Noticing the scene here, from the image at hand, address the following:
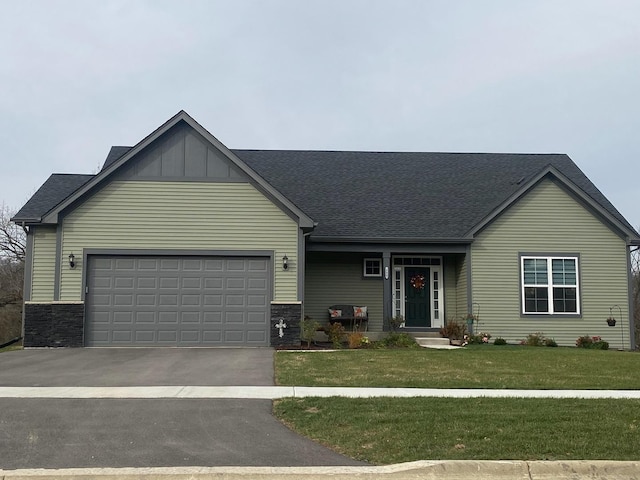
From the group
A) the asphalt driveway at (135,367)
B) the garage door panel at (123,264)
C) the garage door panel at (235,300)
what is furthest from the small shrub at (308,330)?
the garage door panel at (123,264)

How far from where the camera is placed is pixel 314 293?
65.7 ft

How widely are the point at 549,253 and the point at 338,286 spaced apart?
6445 mm

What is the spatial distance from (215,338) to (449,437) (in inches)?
420

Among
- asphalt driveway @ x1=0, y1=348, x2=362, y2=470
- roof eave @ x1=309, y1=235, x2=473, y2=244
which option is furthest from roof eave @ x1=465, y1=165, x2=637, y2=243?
asphalt driveway @ x1=0, y1=348, x2=362, y2=470

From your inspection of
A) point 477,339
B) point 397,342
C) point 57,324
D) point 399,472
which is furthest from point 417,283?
point 399,472

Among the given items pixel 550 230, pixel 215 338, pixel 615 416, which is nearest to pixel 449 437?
pixel 615 416

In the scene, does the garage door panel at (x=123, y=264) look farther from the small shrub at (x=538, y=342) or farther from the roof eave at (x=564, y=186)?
the small shrub at (x=538, y=342)

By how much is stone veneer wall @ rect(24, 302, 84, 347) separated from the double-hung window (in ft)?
41.1

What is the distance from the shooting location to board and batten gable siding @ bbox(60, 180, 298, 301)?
16922 millimetres

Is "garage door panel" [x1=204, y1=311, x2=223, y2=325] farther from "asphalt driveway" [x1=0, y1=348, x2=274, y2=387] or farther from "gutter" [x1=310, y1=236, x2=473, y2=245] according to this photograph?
"gutter" [x1=310, y1=236, x2=473, y2=245]

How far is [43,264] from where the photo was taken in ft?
55.4

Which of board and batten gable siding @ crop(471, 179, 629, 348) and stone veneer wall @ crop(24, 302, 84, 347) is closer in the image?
stone veneer wall @ crop(24, 302, 84, 347)

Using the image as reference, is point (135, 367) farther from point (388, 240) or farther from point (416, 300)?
point (416, 300)

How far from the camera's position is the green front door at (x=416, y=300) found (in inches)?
794
